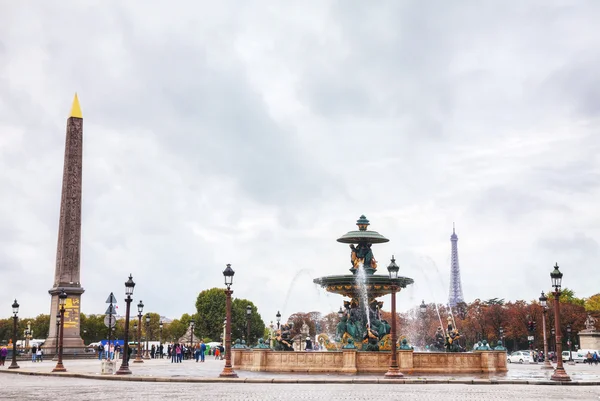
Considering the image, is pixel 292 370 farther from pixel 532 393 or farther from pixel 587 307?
pixel 587 307

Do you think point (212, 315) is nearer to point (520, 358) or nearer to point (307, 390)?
point (520, 358)

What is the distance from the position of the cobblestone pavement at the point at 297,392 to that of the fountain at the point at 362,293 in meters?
11.6

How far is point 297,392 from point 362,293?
17.0 meters

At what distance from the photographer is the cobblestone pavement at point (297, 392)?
18.2m

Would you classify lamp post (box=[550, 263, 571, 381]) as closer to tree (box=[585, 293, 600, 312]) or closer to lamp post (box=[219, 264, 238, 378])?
lamp post (box=[219, 264, 238, 378])

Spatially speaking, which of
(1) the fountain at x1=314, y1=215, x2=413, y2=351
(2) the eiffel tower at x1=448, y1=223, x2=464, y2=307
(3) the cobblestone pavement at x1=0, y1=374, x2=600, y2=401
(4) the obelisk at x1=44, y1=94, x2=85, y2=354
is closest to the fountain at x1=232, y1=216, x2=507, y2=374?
(1) the fountain at x1=314, y1=215, x2=413, y2=351

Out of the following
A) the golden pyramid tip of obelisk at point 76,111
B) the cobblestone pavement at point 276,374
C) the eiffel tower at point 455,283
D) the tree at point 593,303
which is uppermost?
the golden pyramid tip of obelisk at point 76,111

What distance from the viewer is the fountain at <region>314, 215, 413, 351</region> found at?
35.3 metres

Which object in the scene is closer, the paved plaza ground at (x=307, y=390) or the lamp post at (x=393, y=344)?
the paved plaza ground at (x=307, y=390)

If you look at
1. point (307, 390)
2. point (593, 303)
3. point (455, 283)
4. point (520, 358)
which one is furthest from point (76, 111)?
point (455, 283)

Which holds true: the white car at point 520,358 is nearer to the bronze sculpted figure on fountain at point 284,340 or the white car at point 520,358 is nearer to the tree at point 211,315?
the bronze sculpted figure on fountain at point 284,340

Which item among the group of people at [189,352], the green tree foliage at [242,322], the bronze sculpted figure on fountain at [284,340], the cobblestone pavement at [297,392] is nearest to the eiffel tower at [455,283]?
the green tree foliage at [242,322]

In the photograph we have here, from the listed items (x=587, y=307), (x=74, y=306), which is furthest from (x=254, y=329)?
(x=74, y=306)

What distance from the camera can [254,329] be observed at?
115 meters
